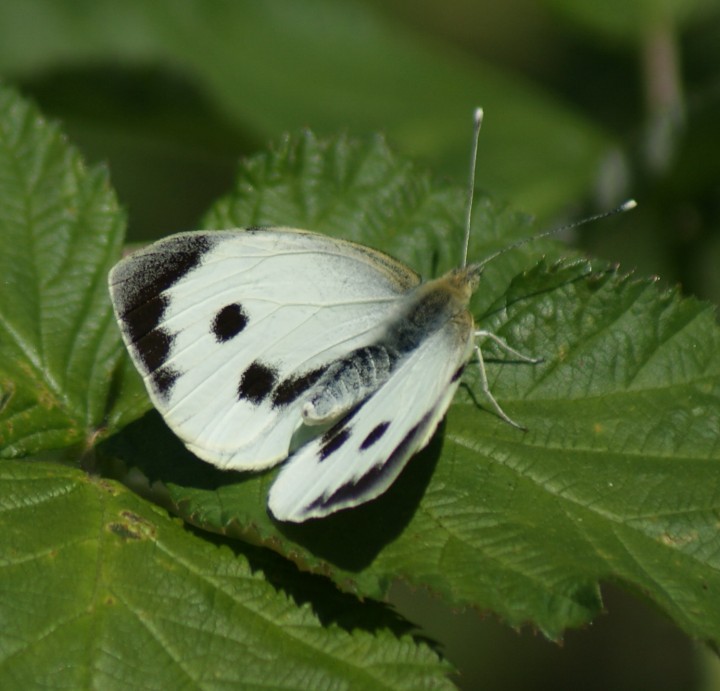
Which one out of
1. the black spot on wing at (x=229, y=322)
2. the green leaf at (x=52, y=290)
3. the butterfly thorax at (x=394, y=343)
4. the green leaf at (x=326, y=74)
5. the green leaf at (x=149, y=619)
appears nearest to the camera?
the green leaf at (x=149, y=619)

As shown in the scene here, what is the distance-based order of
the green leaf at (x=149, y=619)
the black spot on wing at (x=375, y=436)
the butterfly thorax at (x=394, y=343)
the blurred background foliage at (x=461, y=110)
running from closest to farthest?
the green leaf at (x=149, y=619) → the black spot on wing at (x=375, y=436) → the butterfly thorax at (x=394, y=343) → the blurred background foliage at (x=461, y=110)

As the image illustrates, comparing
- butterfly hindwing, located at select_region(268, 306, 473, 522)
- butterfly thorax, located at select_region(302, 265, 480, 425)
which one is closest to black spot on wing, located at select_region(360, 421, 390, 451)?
butterfly hindwing, located at select_region(268, 306, 473, 522)

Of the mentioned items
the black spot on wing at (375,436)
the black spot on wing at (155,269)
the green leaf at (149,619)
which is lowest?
the green leaf at (149,619)

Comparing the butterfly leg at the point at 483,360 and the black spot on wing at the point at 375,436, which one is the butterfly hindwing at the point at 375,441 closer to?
the black spot on wing at the point at 375,436

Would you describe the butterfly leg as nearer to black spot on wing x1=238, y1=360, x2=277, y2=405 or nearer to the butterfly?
the butterfly

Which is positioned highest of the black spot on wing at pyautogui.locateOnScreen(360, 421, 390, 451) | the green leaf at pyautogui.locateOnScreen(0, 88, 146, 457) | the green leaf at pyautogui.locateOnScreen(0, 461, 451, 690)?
the black spot on wing at pyautogui.locateOnScreen(360, 421, 390, 451)

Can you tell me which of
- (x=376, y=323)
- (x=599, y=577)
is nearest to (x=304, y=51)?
(x=376, y=323)

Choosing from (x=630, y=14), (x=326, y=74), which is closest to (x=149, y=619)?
(x=326, y=74)

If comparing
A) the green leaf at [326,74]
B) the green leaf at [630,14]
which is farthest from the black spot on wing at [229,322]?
the green leaf at [630,14]
